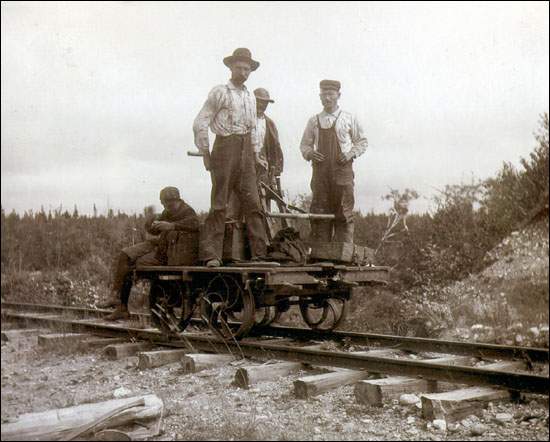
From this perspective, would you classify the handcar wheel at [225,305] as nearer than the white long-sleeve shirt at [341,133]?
Yes

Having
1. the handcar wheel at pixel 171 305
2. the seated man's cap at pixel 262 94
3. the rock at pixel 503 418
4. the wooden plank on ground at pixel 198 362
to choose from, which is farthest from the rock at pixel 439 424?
the seated man's cap at pixel 262 94

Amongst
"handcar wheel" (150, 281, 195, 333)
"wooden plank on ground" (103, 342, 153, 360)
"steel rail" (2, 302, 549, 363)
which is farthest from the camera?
"handcar wheel" (150, 281, 195, 333)

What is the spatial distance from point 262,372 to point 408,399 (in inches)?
53.6

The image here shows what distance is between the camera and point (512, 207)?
673 cm

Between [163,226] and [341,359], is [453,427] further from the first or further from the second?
[163,226]

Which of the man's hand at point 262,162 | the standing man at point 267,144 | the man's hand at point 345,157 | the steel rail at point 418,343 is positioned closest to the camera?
the steel rail at point 418,343

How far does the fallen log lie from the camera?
3633mm

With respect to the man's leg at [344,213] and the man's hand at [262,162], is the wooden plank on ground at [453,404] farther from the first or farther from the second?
the man's hand at [262,162]

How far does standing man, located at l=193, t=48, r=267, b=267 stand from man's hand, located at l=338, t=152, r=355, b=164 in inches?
55.2

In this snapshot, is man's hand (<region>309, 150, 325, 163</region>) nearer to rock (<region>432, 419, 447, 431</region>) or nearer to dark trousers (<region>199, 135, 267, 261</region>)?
dark trousers (<region>199, 135, 267, 261</region>)

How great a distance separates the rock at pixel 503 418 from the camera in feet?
14.9

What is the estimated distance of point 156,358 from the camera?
6.50 meters

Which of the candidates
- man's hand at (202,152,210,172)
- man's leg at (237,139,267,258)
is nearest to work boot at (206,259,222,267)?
man's leg at (237,139,267,258)

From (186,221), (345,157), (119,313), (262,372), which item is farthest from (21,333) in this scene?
(345,157)
